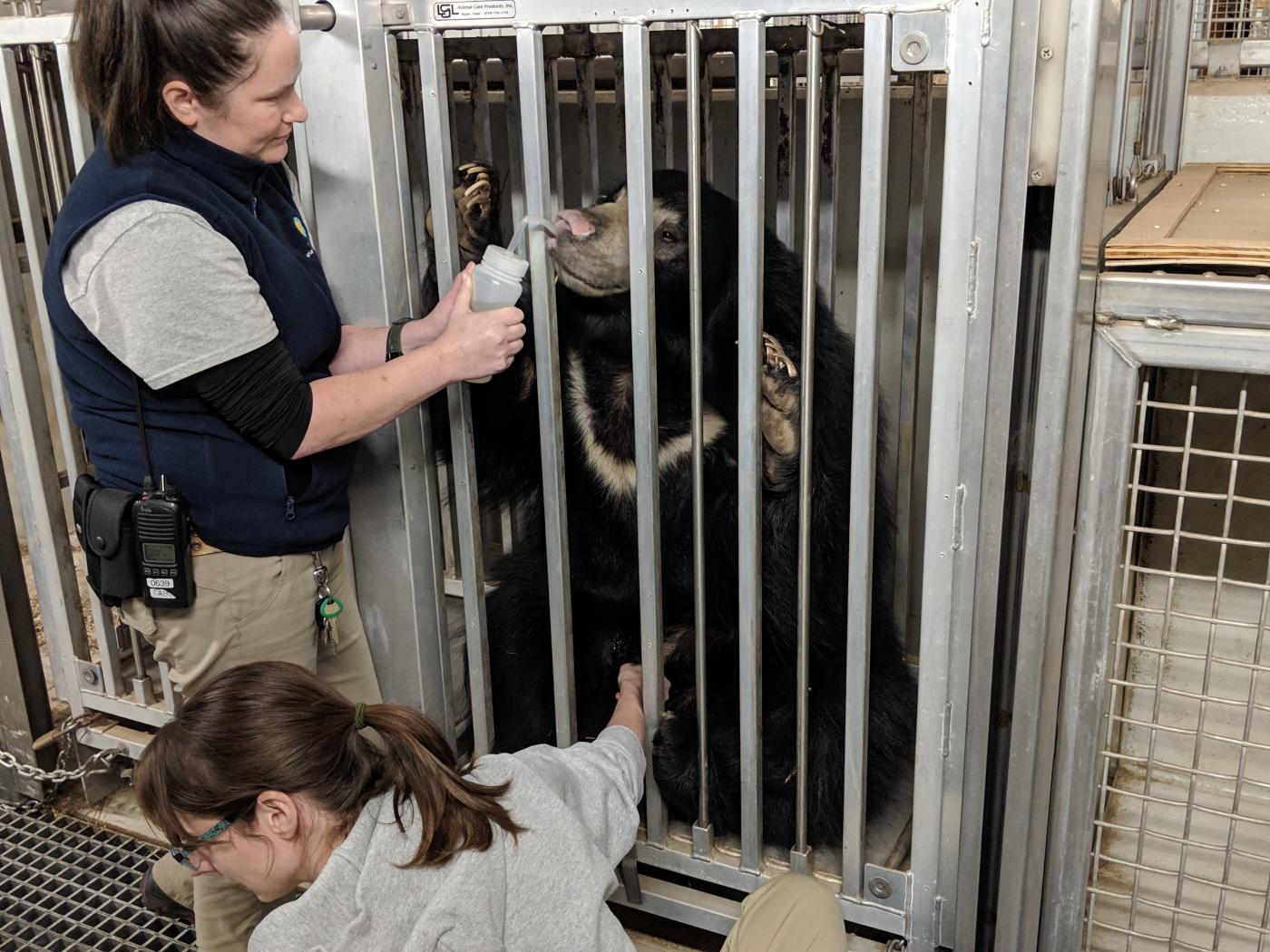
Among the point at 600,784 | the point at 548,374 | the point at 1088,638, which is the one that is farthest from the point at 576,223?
the point at 1088,638

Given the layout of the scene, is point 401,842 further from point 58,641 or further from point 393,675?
point 58,641

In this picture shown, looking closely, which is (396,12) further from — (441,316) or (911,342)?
(911,342)

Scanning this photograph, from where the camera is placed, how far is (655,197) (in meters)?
2.09

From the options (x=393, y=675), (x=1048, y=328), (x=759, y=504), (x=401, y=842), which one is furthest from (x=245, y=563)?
(x=1048, y=328)

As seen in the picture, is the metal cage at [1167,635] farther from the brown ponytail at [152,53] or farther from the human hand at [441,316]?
the brown ponytail at [152,53]

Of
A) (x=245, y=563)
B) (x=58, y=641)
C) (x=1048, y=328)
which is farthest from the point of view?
(x=58, y=641)

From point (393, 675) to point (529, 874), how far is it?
2.59ft

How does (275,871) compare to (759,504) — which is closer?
(275,871)

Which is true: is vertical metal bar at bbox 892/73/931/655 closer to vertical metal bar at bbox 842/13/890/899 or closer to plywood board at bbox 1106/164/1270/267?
plywood board at bbox 1106/164/1270/267

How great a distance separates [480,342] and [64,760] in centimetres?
162

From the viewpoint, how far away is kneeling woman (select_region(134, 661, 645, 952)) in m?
1.32

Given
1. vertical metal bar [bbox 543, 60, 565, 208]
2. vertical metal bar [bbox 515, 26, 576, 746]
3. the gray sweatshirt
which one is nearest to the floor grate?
vertical metal bar [bbox 515, 26, 576, 746]

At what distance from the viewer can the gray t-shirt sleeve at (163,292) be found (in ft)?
4.98

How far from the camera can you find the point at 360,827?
1362 mm
